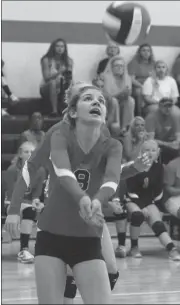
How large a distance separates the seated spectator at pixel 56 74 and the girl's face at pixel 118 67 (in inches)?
22.7

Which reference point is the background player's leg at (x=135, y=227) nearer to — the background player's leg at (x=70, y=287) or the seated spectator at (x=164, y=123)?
the seated spectator at (x=164, y=123)

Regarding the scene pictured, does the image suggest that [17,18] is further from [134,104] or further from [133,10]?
[133,10]

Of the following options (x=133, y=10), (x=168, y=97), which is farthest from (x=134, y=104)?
(x=133, y=10)

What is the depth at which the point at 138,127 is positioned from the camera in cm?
718

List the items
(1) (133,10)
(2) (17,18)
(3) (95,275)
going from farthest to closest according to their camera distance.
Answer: (2) (17,18)
(1) (133,10)
(3) (95,275)

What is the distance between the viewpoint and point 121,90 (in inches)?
321

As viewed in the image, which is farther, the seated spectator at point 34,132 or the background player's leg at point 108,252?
the seated spectator at point 34,132

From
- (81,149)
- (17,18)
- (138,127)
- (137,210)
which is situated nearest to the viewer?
(81,149)

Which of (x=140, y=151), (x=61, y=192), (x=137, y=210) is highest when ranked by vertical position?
(x=61, y=192)

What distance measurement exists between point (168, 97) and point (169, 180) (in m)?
1.62

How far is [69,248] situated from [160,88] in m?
5.89

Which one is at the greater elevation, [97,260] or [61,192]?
[61,192]

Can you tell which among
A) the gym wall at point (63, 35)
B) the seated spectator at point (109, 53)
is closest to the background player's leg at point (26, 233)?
the seated spectator at point (109, 53)

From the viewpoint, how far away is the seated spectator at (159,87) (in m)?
8.56
